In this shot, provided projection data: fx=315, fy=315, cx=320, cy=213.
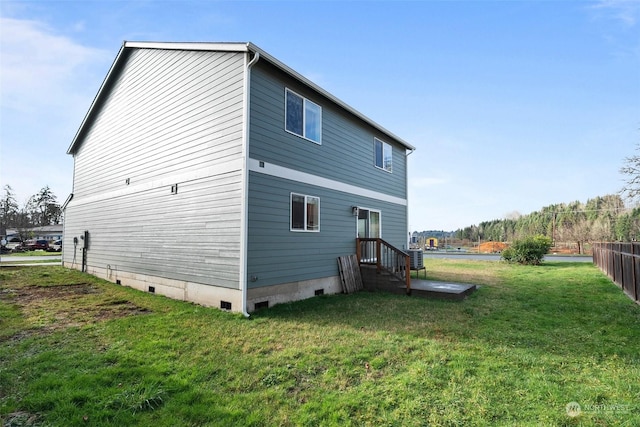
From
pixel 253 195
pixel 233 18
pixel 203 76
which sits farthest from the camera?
pixel 233 18

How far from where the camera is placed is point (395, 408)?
10.2 ft

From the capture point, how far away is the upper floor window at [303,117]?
824 centimetres

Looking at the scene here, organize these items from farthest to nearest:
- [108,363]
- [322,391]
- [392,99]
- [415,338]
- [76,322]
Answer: [392,99], [76,322], [415,338], [108,363], [322,391]

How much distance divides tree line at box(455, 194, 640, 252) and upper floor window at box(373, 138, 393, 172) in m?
15.4

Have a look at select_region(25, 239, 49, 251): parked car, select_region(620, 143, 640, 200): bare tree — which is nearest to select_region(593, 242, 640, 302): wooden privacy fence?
select_region(620, 143, 640, 200): bare tree

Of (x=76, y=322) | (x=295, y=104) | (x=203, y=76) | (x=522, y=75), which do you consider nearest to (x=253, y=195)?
(x=295, y=104)

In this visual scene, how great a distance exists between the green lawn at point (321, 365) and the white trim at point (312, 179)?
10.4 ft

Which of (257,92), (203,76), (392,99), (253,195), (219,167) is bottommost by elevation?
(253,195)

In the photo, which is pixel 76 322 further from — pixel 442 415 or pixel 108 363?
pixel 442 415

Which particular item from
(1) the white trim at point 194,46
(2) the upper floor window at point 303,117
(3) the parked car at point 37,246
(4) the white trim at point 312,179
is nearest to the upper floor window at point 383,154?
(4) the white trim at point 312,179

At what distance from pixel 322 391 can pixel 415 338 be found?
225 cm

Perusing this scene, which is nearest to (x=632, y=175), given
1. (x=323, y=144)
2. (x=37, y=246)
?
(x=323, y=144)

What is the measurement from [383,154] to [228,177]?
720 cm

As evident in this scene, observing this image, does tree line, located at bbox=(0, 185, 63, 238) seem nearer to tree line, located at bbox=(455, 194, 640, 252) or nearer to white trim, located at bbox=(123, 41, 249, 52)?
white trim, located at bbox=(123, 41, 249, 52)
